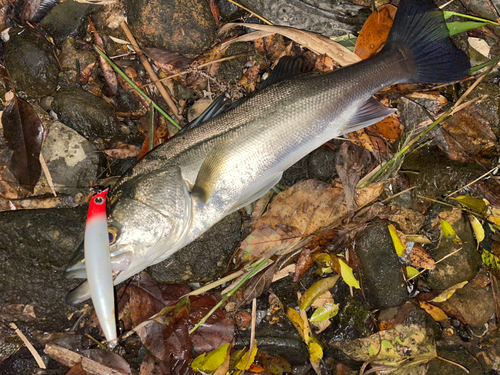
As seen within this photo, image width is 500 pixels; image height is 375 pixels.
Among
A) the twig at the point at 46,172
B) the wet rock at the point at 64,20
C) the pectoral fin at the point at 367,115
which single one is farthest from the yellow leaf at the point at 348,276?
the wet rock at the point at 64,20

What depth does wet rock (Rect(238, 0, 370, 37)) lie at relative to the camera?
11.8 ft

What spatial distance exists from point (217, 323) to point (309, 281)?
42.5 inches

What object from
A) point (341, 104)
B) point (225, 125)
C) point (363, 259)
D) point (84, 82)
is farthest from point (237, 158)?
point (84, 82)

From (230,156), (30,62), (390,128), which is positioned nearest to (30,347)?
(230,156)

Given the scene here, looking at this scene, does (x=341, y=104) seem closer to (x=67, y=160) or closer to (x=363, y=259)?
(x=363, y=259)

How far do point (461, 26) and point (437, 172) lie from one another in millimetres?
1553

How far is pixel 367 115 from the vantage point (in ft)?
10.4

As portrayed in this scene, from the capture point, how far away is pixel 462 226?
3.59m

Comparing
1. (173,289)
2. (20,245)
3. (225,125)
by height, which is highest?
(225,125)

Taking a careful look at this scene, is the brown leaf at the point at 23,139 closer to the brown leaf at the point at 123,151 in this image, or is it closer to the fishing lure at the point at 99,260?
the brown leaf at the point at 123,151

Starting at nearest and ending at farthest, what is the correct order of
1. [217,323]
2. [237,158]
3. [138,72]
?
1. [237,158]
2. [217,323]
3. [138,72]

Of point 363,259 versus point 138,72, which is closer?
point 363,259

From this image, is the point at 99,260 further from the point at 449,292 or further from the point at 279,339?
the point at 449,292

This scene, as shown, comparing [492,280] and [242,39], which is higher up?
[242,39]
